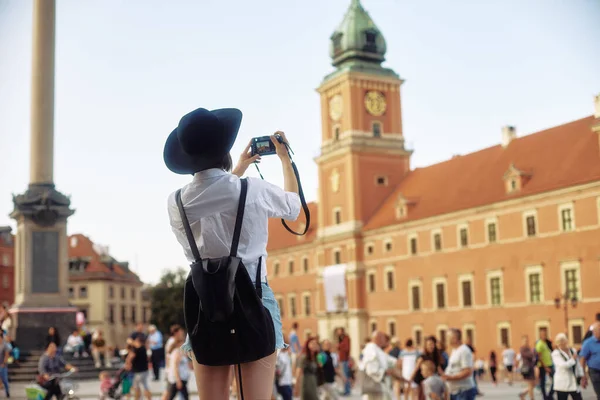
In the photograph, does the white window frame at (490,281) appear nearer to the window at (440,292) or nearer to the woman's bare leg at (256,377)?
the window at (440,292)

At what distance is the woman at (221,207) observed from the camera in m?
3.17

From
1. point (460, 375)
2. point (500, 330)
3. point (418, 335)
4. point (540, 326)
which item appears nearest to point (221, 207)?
point (460, 375)

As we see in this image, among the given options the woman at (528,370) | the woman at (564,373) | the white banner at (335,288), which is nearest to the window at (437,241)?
the white banner at (335,288)

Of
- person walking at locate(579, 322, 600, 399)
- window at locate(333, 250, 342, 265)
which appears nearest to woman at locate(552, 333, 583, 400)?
person walking at locate(579, 322, 600, 399)

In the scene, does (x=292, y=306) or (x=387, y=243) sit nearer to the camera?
(x=387, y=243)

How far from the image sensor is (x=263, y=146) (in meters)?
3.65

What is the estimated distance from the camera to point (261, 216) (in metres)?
3.22

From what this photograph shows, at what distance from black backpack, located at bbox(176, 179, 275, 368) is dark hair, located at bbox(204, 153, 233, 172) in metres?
0.26

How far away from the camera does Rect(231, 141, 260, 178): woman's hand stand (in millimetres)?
3705

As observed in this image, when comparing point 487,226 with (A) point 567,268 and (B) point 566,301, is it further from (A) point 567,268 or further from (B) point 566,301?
(B) point 566,301

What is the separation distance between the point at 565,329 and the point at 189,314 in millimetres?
41823

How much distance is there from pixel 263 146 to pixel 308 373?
39.1ft

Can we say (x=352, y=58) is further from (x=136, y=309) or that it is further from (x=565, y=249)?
(x=136, y=309)

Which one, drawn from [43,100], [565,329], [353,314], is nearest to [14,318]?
[43,100]
